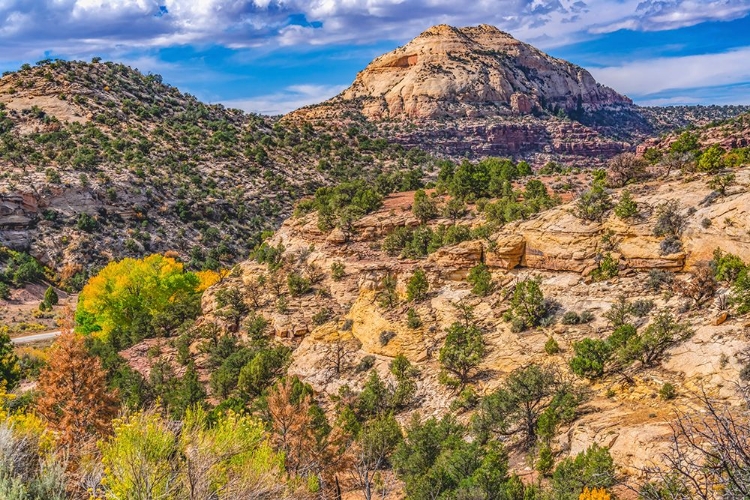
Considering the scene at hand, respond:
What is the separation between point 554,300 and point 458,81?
112 meters

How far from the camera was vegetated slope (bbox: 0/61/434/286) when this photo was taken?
62.1m

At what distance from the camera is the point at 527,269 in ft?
84.8

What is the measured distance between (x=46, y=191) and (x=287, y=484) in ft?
193

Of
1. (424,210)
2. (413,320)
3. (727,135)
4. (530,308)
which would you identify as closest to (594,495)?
(530,308)

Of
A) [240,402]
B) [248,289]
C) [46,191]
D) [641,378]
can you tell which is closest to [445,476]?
[641,378]

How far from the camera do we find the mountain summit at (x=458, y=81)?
126062mm

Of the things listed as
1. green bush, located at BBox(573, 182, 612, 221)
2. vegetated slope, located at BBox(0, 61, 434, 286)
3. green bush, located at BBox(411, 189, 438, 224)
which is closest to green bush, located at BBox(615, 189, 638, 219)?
green bush, located at BBox(573, 182, 612, 221)

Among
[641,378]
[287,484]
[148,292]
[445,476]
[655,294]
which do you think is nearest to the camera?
[287,484]

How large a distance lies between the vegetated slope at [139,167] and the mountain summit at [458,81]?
1374 inches

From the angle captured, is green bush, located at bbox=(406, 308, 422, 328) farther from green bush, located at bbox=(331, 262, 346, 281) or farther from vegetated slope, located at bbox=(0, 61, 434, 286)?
vegetated slope, located at bbox=(0, 61, 434, 286)

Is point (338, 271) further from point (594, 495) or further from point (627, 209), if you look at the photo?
point (594, 495)

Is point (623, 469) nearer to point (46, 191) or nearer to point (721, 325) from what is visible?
point (721, 325)

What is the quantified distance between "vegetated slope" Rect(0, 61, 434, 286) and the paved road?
10968 millimetres

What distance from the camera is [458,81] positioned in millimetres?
128750
